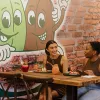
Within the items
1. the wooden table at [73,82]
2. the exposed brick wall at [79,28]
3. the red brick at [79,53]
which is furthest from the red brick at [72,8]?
the wooden table at [73,82]

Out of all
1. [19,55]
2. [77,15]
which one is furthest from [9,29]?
[77,15]

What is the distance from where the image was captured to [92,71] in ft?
11.8

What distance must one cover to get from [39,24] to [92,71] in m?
1.24

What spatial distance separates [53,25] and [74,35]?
0.54 m

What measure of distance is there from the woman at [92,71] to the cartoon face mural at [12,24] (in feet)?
3.42

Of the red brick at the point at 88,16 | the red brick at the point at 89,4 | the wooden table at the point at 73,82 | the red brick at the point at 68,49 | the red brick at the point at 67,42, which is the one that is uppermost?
the red brick at the point at 89,4

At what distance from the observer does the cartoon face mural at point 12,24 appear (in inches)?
150

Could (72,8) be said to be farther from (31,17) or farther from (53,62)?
(53,62)

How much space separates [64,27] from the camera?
15.2ft

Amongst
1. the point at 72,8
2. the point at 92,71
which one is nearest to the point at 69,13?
the point at 72,8

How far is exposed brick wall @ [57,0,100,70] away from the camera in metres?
4.69

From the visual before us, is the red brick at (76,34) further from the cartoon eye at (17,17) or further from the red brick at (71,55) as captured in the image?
the cartoon eye at (17,17)

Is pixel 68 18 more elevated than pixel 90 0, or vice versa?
pixel 90 0

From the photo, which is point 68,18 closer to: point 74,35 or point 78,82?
point 74,35
